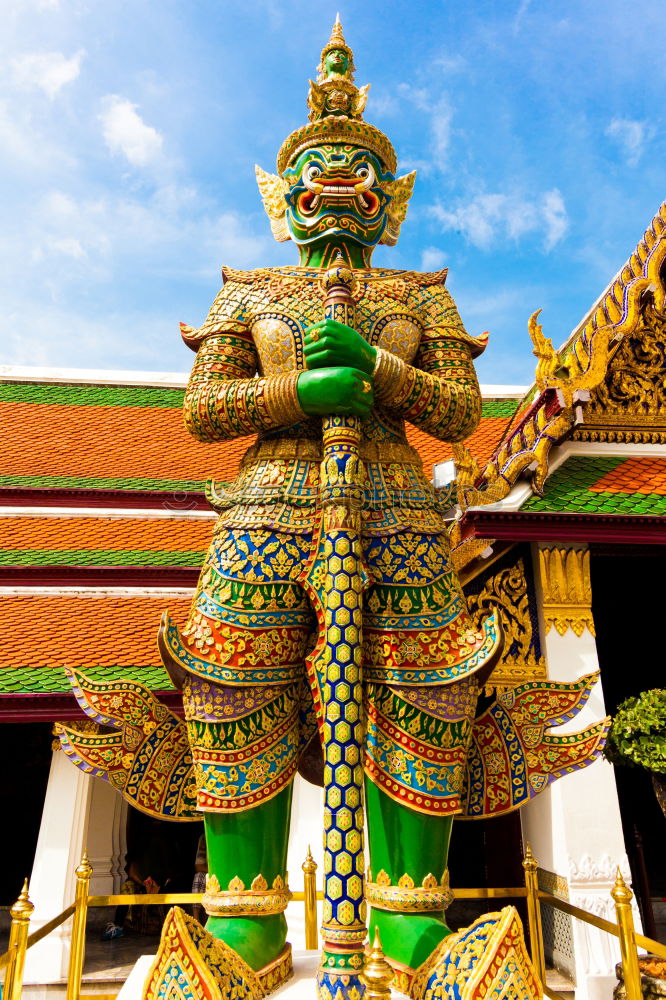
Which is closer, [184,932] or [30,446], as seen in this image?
[184,932]

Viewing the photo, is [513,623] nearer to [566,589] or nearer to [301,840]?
[566,589]

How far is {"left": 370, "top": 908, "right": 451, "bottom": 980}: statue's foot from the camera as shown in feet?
7.30

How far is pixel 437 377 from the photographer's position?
293cm

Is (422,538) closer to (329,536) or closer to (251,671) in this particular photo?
(329,536)

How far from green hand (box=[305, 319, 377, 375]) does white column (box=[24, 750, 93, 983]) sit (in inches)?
172

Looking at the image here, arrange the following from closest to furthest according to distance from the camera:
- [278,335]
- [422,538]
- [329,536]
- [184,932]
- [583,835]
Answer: [184,932] < [329,536] < [422,538] < [278,335] < [583,835]

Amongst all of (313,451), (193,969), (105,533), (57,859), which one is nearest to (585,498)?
(313,451)

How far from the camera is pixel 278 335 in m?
2.91

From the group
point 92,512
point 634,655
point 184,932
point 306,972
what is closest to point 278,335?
point 184,932

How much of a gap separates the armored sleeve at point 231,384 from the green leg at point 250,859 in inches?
54.2

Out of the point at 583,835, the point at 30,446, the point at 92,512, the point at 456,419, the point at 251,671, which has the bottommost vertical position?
the point at 583,835

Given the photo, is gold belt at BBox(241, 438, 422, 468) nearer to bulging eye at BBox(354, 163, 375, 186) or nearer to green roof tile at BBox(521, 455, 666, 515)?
bulging eye at BBox(354, 163, 375, 186)

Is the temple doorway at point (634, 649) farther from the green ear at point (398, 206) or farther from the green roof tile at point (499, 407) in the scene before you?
the green ear at point (398, 206)

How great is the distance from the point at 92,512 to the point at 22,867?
14.3ft
